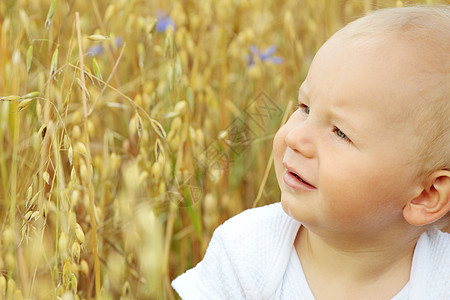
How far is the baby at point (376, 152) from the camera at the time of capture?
1213 mm

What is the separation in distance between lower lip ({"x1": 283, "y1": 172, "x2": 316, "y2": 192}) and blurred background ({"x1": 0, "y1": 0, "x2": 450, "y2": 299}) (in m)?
0.24

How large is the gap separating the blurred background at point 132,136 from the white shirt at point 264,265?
108 mm

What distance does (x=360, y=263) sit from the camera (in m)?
1.39

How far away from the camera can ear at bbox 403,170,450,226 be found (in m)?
1.27

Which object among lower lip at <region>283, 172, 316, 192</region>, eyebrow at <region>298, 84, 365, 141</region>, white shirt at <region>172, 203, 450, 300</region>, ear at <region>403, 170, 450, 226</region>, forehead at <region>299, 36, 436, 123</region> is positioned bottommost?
white shirt at <region>172, 203, 450, 300</region>

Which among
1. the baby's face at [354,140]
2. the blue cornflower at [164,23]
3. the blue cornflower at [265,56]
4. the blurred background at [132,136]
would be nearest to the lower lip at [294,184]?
the baby's face at [354,140]

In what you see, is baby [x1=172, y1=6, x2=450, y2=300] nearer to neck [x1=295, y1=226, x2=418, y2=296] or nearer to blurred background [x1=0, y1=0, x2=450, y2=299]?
neck [x1=295, y1=226, x2=418, y2=296]

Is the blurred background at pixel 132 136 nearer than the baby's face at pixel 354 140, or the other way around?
the baby's face at pixel 354 140

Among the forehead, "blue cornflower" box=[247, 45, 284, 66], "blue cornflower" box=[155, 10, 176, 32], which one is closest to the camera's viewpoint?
the forehead

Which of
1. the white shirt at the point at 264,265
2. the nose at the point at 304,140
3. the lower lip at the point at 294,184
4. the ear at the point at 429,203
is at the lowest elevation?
the white shirt at the point at 264,265

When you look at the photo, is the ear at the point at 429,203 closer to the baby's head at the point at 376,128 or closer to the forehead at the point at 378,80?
the baby's head at the point at 376,128

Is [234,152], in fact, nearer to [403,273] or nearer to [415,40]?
[403,273]

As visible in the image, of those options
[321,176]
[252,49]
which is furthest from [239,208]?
[321,176]

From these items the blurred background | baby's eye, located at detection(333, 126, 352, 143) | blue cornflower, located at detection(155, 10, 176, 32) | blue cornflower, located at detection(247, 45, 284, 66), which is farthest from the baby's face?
blue cornflower, located at detection(247, 45, 284, 66)
